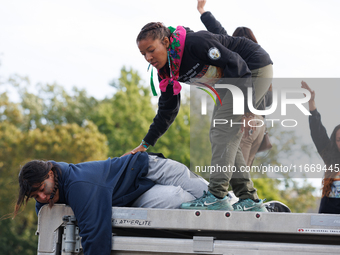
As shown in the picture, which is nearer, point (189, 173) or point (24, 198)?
point (24, 198)

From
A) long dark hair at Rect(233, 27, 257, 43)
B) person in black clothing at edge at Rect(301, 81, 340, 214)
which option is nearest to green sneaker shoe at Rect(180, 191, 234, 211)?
person in black clothing at edge at Rect(301, 81, 340, 214)

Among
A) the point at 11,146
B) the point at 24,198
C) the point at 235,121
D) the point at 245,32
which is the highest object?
the point at 245,32

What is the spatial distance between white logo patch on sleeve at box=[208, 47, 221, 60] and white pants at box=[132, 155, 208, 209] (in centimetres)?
87

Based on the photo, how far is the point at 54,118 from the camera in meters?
31.6

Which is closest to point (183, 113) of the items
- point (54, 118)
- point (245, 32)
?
point (54, 118)

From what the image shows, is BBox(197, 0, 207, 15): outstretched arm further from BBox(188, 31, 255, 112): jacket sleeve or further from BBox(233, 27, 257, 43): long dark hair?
BBox(188, 31, 255, 112): jacket sleeve

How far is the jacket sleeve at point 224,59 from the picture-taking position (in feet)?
9.67

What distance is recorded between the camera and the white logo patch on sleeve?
2.96 m

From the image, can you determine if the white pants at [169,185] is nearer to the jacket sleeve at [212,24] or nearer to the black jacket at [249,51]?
the black jacket at [249,51]

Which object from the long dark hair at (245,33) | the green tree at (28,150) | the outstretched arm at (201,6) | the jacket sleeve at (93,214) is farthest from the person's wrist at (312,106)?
the green tree at (28,150)

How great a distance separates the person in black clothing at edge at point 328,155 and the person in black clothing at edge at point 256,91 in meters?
0.38

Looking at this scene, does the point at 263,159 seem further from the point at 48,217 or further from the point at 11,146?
the point at 11,146

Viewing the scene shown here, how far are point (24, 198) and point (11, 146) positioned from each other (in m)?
20.3

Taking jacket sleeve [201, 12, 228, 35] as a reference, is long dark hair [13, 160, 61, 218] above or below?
below
